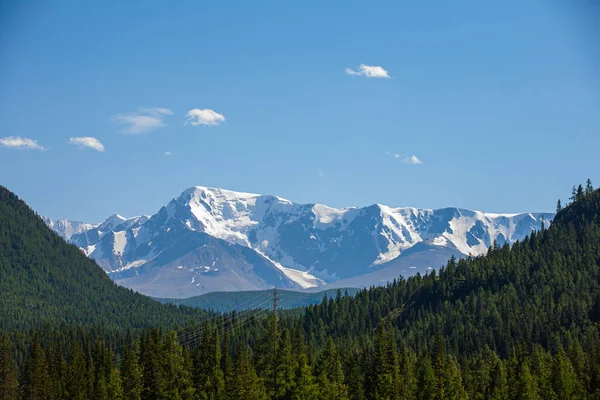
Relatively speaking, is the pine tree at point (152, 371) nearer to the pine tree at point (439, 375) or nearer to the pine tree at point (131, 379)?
the pine tree at point (131, 379)

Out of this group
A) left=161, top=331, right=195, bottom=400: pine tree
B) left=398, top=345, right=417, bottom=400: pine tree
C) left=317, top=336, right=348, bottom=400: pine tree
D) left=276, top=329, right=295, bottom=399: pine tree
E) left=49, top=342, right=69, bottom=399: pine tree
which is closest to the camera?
left=276, top=329, right=295, bottom=399: pine tree

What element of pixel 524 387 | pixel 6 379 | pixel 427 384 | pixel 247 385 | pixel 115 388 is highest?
pixel 427 384

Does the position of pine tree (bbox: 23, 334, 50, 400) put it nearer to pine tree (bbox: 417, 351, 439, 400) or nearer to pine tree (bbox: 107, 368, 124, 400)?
pine tree (bbox: 107, 368, 124, 400)

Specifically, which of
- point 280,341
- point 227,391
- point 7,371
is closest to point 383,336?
point 280,341

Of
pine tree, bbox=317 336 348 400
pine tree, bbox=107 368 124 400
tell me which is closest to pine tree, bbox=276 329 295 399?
pine tree, bbox=317 336 348 400

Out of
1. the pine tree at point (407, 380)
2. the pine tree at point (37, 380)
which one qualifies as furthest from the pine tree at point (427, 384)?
the pine tree at point (37, 380)

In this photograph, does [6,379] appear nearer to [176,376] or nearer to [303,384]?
[176,376]

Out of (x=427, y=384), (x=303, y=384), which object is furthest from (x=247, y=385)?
(x=427, y=384)

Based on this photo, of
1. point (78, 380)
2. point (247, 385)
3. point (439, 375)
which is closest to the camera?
point (247, 385)

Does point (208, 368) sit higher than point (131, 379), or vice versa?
point (208, 368)

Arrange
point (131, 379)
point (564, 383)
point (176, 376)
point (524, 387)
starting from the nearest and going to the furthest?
point (176, 376) < point (524, 387) < point (131, 379) < point (564, 383)

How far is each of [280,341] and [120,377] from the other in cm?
3095

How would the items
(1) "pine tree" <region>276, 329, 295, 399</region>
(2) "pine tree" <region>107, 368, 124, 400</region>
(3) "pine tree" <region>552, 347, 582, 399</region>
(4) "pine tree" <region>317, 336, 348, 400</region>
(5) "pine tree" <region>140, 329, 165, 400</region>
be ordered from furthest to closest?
(3) "pine tree" <region>552, 347, 582, 399</region>, (2) "pine tree" <region>107, 368, 124, 400</region>, (5) "pine tree" <region>140, 329, 165, 400</region>, (4) "pine tree" <region>317, 336, 348, 400</region>, (1) "pine tree" <region>276, 329, 295, 399</region>

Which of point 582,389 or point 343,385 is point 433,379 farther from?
point 582,389
